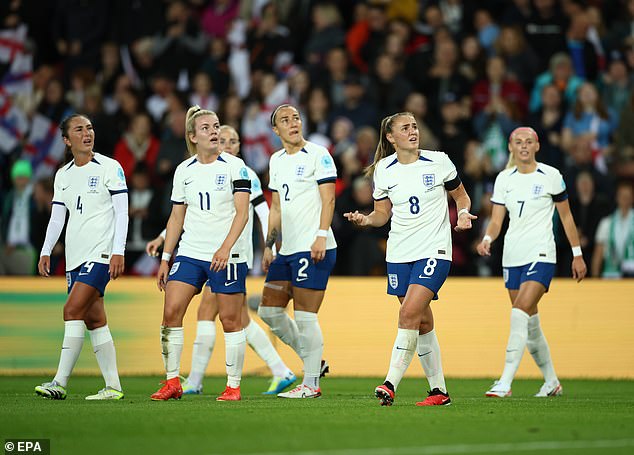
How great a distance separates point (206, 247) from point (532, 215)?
3635 millimetres

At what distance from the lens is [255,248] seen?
17.9 metres

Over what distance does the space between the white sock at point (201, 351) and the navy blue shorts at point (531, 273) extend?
3.21 meters

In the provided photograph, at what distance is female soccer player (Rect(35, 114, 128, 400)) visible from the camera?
36.8ft

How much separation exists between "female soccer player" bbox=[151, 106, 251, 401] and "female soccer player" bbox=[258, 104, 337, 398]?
669 mm

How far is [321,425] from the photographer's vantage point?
8930mm

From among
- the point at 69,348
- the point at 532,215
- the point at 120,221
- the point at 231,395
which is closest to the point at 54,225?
the point at 120,221

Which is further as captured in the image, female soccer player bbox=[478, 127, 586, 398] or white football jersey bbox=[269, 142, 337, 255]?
female soccer player bbox=[478, 127, 586, 398]

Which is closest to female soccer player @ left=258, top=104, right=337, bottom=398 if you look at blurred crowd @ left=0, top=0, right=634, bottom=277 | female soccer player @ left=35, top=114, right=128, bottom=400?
female soccer player @ left=35, top=114, right=128, bottom=400

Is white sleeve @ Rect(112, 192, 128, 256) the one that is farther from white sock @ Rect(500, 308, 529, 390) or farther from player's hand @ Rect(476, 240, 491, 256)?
white sock @ Rect(500, 308, 529, 390)

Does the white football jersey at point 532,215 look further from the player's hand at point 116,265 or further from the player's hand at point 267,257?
the player's hand at point 116,265

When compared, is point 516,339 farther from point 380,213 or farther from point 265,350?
point 265,350

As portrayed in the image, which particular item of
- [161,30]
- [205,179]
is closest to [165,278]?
[205,179]

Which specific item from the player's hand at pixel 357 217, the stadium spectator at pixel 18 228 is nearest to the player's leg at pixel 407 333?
the player's hand at pixel 357 217

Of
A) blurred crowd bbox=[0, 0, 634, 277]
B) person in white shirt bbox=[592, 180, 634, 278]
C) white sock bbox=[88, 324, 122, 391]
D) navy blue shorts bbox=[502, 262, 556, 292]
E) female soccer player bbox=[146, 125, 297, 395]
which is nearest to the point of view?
white sock bbox=[88, 324, 122, 391]
